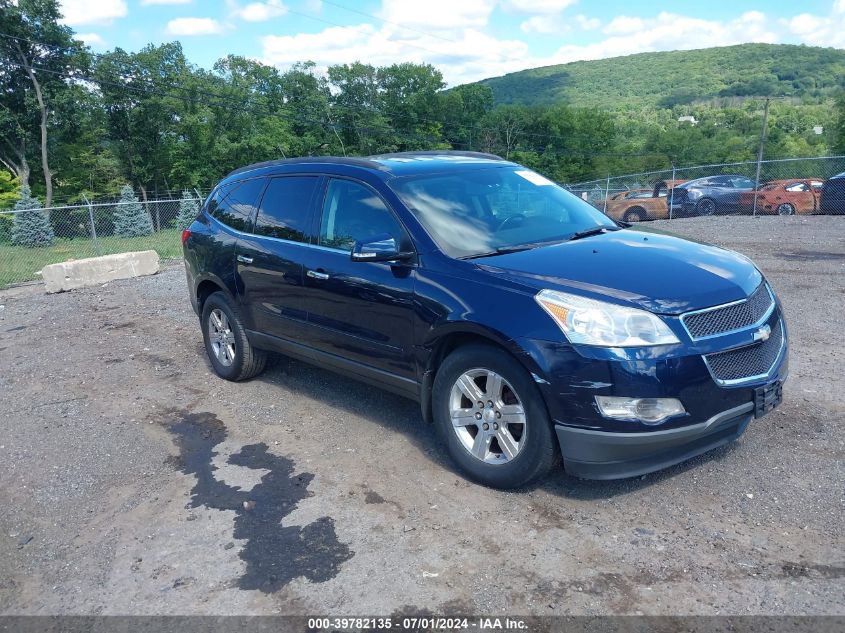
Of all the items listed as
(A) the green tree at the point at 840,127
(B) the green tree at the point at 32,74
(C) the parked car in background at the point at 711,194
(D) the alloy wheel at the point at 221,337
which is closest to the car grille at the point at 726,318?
(D) the alloy wheel at the point at 221,337

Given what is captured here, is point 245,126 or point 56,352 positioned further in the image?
point 245,126

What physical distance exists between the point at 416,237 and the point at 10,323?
823cm

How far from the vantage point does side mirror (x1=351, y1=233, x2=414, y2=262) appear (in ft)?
13.9

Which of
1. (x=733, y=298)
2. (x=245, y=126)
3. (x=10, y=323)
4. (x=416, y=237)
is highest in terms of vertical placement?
(x=245, y=126)

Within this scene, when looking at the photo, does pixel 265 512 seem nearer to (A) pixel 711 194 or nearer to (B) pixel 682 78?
(A) pixel 711 194

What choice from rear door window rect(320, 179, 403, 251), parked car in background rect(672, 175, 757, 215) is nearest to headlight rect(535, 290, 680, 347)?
rear door window rect(320, 179, 403, 251)

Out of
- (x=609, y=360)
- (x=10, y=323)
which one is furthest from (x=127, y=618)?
(x=10, y=323)

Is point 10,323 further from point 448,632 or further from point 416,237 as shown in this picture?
point 448,632

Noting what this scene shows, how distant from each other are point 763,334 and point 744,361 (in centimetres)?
24

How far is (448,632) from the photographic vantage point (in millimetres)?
2838

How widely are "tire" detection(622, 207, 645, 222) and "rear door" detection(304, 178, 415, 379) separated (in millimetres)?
17981

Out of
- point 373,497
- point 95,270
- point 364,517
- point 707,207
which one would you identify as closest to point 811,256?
point 707,207

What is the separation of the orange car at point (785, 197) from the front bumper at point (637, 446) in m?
17.3

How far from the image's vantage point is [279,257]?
530 cm
